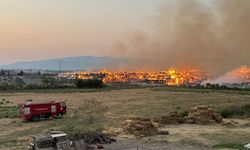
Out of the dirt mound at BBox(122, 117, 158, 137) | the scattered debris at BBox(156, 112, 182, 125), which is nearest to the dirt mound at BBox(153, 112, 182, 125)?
the scattered debris at BBox(156, 112, 182, 125)

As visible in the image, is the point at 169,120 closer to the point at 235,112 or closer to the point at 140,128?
the point at 140,128

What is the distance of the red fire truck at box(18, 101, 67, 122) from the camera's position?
103ft

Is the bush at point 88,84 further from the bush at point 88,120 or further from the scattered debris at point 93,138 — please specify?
the scattered debris at point 93,138

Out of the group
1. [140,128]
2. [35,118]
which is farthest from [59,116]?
[140,128]

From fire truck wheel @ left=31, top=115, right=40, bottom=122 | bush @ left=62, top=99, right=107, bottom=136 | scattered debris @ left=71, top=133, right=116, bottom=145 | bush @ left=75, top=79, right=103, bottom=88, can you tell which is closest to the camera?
scattered debris @ left=71, top=133, right=116, bottom=145

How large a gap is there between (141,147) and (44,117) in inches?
589

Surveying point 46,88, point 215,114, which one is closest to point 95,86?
point 46,88

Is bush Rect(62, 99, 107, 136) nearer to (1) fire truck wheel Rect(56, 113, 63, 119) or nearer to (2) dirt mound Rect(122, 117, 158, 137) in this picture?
(1) fire truck wheel Rect(56, 113, 63, 119)

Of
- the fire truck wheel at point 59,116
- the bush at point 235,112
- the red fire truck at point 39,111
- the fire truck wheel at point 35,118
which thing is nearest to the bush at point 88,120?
the fire truck wheel at point 59,116

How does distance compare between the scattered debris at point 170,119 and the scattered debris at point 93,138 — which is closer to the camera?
the scattered debris at point 93,138

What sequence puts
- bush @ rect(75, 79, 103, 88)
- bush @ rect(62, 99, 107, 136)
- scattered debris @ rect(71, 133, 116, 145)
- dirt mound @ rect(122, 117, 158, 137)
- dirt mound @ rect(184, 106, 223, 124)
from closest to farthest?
scattered debris @ rect(71, 133, 116, 145)
dirt mound @ rect(122, 117, 158, 137)
bush @ rect(62, 99, 107, 136)
dirt mound @ rect(184, 106, 223, 124)
bush @ rect(75, 79, 103, 88)

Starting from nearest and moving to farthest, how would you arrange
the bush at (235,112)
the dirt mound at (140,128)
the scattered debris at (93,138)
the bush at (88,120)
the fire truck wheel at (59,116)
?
the scattered debris at (93,138), the dirt mound at (140,128), the bush at (88,120), the bush at (235,112), the fire truck wheel at (59,116)

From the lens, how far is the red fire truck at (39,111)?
31.5m

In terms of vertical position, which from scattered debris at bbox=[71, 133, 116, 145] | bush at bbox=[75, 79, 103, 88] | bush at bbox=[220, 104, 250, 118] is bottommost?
scattered debris at bbox=[71, 133, 116, 145]
